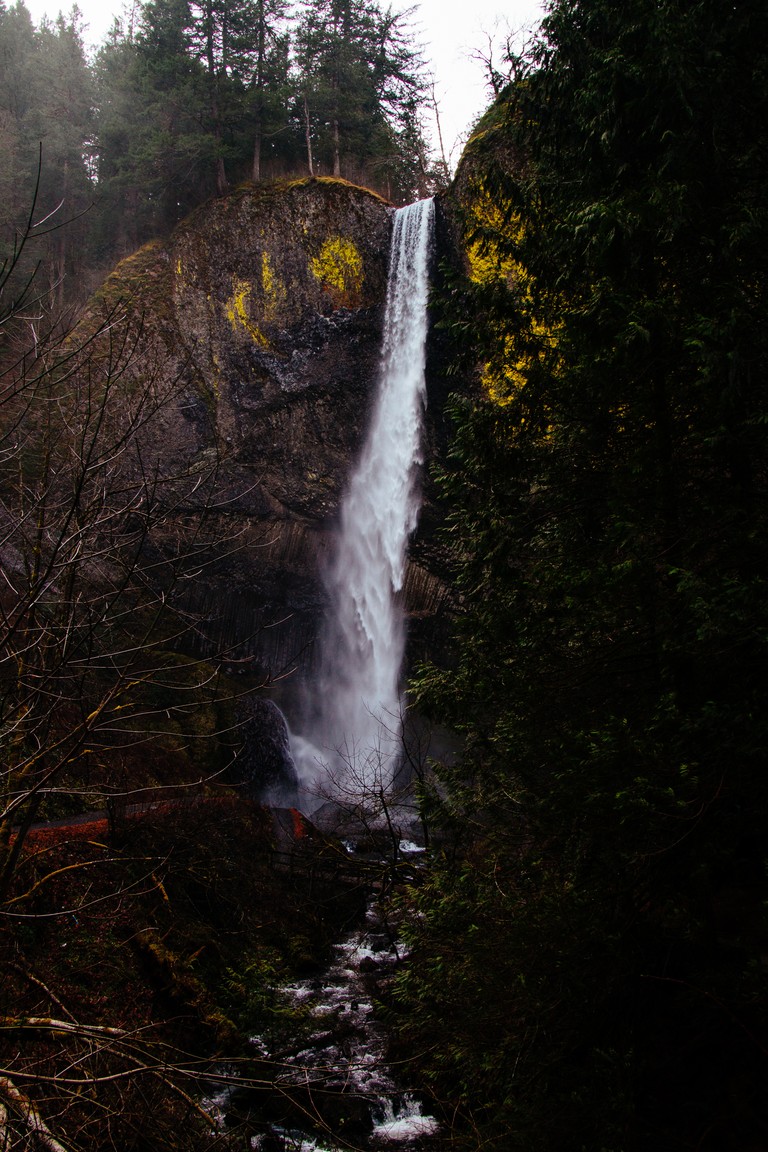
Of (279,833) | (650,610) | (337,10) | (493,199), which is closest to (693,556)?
(650,610)

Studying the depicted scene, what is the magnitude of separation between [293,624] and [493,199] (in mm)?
17576

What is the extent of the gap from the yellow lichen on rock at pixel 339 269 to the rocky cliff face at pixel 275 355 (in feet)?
0.10

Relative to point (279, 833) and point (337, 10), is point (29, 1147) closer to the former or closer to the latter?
point (279, 833)

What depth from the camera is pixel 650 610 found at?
479cm

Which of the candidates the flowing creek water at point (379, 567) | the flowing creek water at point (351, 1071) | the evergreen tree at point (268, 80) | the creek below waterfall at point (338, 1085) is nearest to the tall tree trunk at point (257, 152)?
the evergreen tree at point (268, 80)

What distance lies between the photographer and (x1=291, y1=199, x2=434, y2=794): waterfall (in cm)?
2034

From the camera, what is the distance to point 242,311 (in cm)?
2164

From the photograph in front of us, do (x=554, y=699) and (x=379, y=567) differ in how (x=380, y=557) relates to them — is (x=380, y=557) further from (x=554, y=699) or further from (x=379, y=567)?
(x=554, y=699)

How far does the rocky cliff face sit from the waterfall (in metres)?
0.60

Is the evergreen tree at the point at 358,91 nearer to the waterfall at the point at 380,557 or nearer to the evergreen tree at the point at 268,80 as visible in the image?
the evergreen tree at the point at 268,80

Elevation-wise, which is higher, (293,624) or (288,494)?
(288,494)

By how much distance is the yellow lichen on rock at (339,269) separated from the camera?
68.9ft

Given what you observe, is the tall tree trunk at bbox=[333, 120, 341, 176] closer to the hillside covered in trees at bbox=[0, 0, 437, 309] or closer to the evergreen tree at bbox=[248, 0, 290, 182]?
the hillside covered in trees at bbox=[0, 0, 437, 309]

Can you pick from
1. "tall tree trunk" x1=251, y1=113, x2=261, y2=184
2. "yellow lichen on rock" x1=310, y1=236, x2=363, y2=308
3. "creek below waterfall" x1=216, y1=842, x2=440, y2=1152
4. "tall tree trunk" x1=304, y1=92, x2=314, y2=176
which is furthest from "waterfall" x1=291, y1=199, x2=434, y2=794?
"creek below waterfall" x1=216, y1=842, x2=440, y2=1152
